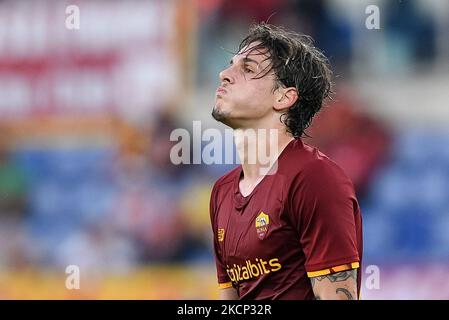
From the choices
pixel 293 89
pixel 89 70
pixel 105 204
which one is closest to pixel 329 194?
pixel 293 89

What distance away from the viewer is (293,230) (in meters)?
2.81

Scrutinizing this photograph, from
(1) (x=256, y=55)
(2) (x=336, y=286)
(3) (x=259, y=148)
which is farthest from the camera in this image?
(1) (x=256, y=55)

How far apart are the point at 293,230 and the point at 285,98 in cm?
63

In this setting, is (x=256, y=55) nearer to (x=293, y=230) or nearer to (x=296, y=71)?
(x=296, y=71)

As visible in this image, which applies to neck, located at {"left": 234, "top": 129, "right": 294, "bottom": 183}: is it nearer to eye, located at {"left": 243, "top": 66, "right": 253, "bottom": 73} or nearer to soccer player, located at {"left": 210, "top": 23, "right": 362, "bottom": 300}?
soccer player, located at {"left": 210, "top": 23, "right": 362, "bottom": 300}

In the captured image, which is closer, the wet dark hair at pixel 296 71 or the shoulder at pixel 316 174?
the shoulder at pixel 316 174

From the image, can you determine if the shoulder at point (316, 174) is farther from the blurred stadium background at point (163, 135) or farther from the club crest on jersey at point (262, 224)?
the blurred stadium background at point (163, 135)

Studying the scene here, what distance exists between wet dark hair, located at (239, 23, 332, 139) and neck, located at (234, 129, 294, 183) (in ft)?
0.27

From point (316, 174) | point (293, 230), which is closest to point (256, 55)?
point (316, 174)

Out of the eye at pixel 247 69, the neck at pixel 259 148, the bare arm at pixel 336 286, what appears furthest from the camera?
the eye at pixel 247 69

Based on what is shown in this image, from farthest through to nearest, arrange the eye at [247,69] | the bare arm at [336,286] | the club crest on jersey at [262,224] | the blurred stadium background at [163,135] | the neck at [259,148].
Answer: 1. the blurred stadium background at [163,135]
2. the eye at [247,69]
3. the neck at [259,148]
4. the club crest on jersey at [262,224]
5. the bare arm at [336,286]

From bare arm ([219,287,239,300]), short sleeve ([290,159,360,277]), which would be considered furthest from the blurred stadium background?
short sleeve ([290,159,360,277])

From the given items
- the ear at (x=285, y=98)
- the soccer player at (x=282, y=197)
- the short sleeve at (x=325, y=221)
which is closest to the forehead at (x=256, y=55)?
the soccer player at (x=282, y=197)

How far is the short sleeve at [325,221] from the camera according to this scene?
2.70m
